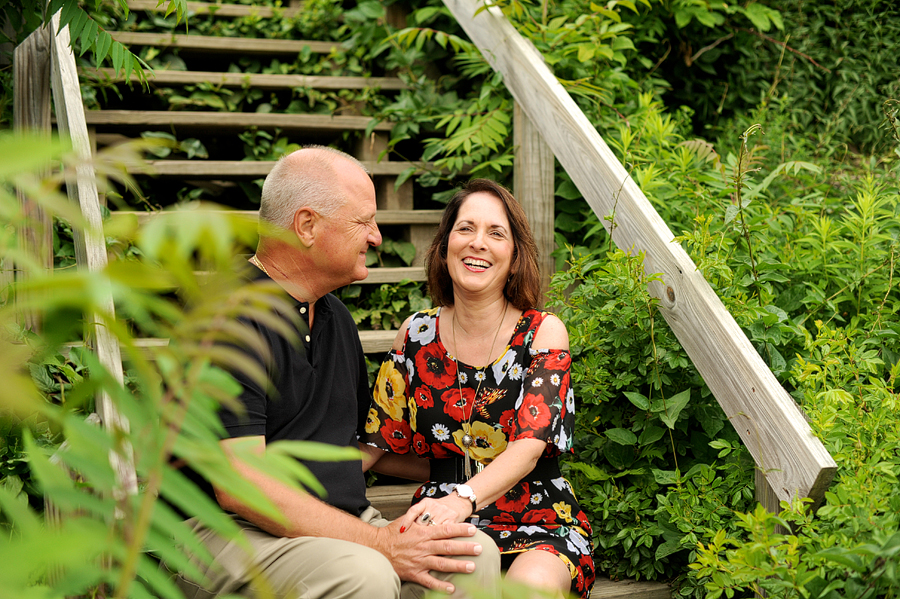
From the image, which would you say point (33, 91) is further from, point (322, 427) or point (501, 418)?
point (501, 418)

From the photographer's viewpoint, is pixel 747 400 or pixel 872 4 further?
pixel 872 4

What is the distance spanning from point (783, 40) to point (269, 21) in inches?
115

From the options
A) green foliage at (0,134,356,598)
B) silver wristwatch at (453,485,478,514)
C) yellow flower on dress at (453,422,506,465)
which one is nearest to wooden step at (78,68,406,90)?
yellow flower on dress at (453,422,506,465)

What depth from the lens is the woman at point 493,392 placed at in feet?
6.17

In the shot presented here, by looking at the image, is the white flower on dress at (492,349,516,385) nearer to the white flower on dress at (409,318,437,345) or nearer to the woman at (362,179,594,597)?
the woman at (362,179,594,597)

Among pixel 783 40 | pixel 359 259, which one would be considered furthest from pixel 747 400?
pixel 783 40

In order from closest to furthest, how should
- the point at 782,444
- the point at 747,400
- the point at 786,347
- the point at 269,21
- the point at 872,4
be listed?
the point at 782,444, the point at 747,400, the point at 786,347, the point at 872,4, the point at 269,21

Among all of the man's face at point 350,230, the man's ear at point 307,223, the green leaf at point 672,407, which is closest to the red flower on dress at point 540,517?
the green leaf at point 672,407

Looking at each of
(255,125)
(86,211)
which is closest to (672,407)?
(86,211)

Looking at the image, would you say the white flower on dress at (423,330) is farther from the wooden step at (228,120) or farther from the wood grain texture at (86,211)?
the wooden step at (228,120)

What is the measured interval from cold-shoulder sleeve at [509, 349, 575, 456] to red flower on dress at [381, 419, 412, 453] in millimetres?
335

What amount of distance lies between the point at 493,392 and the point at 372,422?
38 centimetres

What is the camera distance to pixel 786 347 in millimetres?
2051

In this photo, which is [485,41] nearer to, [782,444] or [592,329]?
[592,329]
